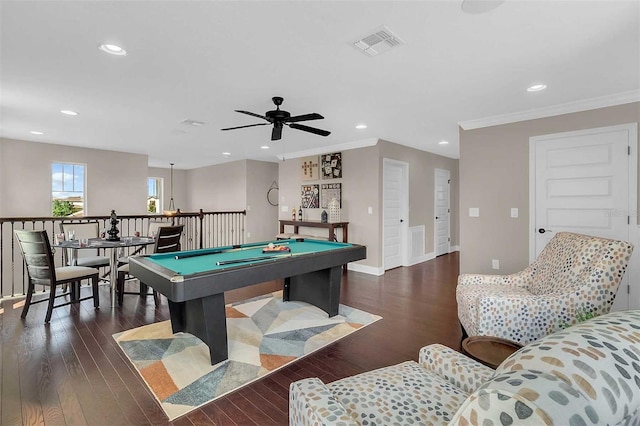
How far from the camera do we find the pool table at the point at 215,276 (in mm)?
2146

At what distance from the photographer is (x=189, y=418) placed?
1807 mm

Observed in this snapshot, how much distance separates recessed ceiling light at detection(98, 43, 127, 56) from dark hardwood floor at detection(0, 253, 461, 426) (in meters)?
2.44

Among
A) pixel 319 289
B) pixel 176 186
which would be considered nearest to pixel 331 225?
pixel 319 289

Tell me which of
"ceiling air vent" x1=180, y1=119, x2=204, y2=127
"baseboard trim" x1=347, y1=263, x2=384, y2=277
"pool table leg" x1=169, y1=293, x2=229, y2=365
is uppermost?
"ceiling air vent" x1=180, y1=119, x2=204, y2=127

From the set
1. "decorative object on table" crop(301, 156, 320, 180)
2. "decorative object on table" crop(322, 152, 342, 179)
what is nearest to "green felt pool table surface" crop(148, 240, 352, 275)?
"decorative object on table" crop(322, 152, 342, 179)

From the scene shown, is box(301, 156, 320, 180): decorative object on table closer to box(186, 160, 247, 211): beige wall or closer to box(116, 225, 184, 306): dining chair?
box(186, 160, 247, 211): beige wall

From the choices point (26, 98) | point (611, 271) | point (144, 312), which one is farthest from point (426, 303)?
point (26, 98)

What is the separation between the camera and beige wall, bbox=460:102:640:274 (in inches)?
154

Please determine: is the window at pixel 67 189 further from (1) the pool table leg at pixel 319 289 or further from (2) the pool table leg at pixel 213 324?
(2) the pool table leg at pixel 213 324

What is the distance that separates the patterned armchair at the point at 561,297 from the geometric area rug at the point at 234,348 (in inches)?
51.3

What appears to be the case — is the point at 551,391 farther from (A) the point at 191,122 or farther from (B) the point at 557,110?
(A) the point at 191,122

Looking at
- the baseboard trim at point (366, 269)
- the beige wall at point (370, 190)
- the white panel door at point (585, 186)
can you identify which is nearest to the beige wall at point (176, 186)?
the beige wall at point (370, 190)

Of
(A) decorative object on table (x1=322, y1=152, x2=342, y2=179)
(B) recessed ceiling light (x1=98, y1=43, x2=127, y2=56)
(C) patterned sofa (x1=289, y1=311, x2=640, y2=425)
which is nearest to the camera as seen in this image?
(C) patterned sofa (x1=289, y1=311, x2=640, y2=425)

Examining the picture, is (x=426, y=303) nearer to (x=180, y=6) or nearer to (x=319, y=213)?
(x=319, y=213)
